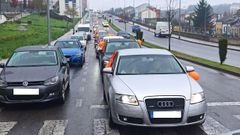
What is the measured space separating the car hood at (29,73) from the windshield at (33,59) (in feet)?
1.30

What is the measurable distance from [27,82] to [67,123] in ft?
5.56

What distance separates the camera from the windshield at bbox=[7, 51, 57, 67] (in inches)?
389

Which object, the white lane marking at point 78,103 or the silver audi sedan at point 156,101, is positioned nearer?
the silver audi sedan at point 156,101

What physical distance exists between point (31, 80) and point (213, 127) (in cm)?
414

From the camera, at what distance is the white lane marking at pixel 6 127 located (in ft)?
22.3

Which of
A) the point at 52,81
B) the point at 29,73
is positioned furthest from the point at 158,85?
the point at 29,73

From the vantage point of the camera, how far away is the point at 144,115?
6133 mm

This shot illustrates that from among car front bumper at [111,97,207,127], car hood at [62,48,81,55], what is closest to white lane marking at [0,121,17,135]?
car front bumper at [111,97,207,127]

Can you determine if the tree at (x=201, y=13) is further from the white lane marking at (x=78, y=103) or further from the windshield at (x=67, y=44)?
the white lane marking at (x=78, y=103)

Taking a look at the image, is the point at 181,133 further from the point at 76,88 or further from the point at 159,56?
the point at 76,88

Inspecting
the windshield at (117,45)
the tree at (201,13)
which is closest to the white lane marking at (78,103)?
the windshield at (117,45)

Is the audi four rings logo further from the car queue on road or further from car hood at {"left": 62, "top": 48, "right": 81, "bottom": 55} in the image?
car hood at {"left": 62, "top": 48, "right": 81, "bottom": 55}

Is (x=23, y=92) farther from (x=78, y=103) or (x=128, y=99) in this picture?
(x=128, y=99)

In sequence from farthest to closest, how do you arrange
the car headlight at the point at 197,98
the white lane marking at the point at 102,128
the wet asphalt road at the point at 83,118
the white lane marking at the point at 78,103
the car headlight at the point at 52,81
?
the white lane marking at the point at 78,103 → the car headlight at the point at 52,81 → the wet asphalt road at the point at 83,118 → the white lane marking at the point at 102,128 → the car headlight at the point at 197,98
